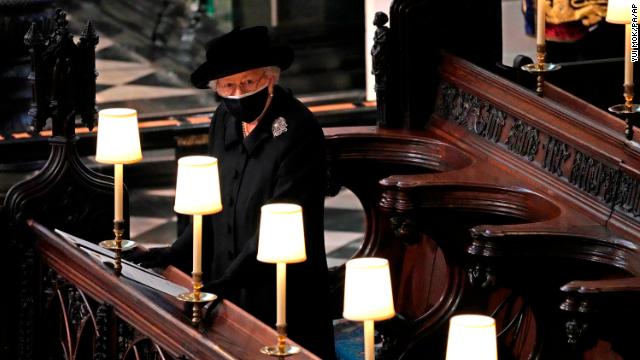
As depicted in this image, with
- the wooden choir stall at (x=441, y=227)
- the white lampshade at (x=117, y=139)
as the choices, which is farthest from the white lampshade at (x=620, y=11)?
the white lampshade at (x=117, y=139)

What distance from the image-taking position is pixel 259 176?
5500 millimetres

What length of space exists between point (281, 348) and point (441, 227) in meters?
1.80

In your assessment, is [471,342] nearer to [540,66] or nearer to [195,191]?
[195,191]

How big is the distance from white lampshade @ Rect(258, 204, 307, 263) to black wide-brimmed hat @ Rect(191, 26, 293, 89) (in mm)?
1128

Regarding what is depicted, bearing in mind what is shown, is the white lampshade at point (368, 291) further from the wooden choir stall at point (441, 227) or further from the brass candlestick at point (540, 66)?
the brass candlestick at point (540, 66)

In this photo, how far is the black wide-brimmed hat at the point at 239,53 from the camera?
539cm

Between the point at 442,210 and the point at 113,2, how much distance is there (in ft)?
35.8

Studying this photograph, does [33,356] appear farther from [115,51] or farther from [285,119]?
[115,51]

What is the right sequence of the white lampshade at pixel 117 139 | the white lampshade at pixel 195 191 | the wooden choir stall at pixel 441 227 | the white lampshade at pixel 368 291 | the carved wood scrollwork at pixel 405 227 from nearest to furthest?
1. the white lampshade at pixel 368 291
2. the white lampshade at pixel 195 191
3. the wooden choir stall at pixel 441 227
4. the white lampshade at pixel 117 139
5. the carved wood scrollwork at pixel 405 227

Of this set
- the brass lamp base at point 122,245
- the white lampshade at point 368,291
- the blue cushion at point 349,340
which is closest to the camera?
the white lampshade at point 368,291

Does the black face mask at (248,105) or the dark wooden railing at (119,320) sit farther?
the black face mask at (248,105)

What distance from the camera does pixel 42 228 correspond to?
5.96 m

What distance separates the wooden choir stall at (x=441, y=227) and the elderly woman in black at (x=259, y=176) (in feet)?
1.31

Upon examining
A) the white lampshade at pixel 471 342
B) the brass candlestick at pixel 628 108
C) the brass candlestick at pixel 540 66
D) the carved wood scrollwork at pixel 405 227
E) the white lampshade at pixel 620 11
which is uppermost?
the white lampshade at pixel 620 11
